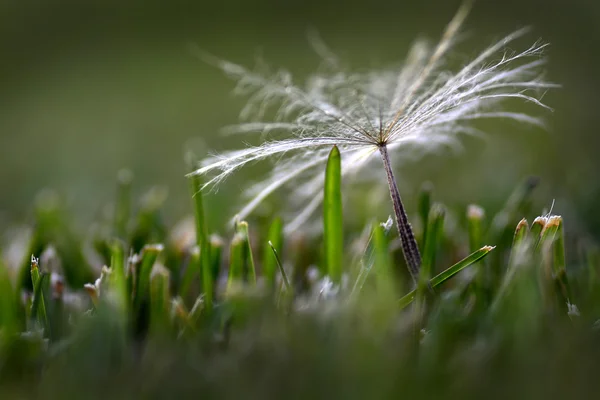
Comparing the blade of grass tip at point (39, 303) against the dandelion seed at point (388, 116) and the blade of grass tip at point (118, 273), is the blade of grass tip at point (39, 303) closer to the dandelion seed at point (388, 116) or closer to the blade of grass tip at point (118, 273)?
the blade of grass tip at point (118, 273)

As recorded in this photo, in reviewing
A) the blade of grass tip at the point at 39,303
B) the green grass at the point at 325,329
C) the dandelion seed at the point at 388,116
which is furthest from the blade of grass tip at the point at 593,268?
the blade of grass tip at the point at 39,303

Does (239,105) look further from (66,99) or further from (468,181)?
(468,181)

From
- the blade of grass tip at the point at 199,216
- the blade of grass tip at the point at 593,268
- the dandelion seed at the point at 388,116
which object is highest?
the dandelion seed at the point at 388,116

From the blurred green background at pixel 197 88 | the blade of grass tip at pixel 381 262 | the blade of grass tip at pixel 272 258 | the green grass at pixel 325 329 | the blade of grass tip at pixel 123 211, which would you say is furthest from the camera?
the blurred green background at pixel 197 88

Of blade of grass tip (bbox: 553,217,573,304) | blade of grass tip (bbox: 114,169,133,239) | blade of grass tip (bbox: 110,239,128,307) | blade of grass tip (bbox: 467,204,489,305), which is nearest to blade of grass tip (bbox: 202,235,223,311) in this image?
blade of grass tip (bbox: 110,239,128,307)

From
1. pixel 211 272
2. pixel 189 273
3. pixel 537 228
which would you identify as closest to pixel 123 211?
pixel 189 273

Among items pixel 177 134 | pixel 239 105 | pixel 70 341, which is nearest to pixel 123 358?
pixel 70 341
